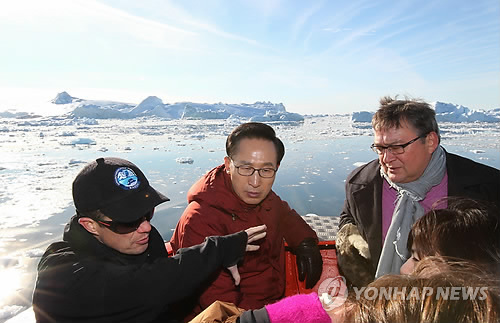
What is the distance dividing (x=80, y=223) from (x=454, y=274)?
111 cm

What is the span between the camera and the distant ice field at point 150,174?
441 centimetres

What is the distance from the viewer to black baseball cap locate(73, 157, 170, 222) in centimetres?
106

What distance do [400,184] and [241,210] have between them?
909mm

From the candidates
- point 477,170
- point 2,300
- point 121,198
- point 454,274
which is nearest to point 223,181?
point 121,198

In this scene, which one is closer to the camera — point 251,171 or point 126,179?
point 126,179

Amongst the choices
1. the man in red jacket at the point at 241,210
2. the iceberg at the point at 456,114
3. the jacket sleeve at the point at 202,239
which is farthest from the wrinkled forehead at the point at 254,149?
the iceberg at the point at 456,114

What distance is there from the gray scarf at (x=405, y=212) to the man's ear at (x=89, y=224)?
4.83 feet

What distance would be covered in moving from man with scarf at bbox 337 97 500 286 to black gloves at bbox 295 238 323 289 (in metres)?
0.19

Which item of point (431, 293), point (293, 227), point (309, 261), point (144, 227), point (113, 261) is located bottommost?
point (309, 261)

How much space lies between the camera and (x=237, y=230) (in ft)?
5.31

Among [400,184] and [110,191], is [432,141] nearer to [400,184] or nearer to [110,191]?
[400,184]

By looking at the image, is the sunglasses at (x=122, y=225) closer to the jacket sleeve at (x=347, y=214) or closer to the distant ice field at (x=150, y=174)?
the jacket sleeve at (x=347, y=214)

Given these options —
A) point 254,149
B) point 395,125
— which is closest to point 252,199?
point 254,149

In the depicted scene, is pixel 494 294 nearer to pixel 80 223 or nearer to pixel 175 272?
pixel 175 272
